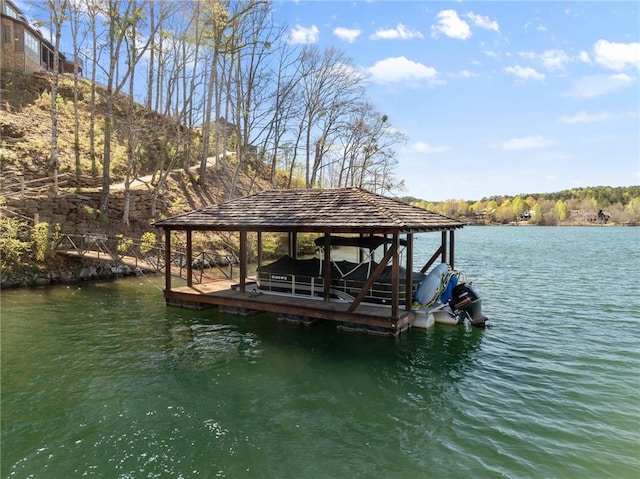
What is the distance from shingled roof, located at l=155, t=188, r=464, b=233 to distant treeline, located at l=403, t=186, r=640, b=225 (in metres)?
92.8

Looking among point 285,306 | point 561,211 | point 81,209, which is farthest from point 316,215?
point 561,211

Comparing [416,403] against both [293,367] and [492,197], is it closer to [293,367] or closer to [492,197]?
[293,367]

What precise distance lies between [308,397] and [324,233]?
5131 mm

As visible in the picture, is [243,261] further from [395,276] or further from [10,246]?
[10,246]

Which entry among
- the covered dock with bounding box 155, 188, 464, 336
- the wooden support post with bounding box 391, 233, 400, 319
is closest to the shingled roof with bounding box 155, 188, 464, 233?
the covered dock with bounding box 155, 188, 464, 336

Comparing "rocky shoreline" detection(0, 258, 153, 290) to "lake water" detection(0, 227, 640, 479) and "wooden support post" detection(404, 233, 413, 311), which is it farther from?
"wooden support post" detection(404, 233, 413, 311)

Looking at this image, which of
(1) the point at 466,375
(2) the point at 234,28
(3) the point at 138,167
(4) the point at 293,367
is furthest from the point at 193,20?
(1) the point at 466,375

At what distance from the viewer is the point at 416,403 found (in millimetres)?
7297

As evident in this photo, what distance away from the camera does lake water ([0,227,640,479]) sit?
554 cm

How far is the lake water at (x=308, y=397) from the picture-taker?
218 inches

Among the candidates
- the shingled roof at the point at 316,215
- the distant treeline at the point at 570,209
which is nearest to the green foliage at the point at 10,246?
the shingled roof at the point at 316,215

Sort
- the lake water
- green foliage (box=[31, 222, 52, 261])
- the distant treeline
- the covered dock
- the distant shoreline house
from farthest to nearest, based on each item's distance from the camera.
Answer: the distant treeline
the distant shoreline house
green foliage (box=[31, 222, 52, 261])
the covered dock
the lake water

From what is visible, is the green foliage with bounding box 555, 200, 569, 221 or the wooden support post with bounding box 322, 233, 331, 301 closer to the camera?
the wooden support post with bounding box 322, 233, 331, 301

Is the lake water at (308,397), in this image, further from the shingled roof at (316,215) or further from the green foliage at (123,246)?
the green foliage at (123,246)
